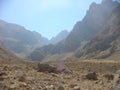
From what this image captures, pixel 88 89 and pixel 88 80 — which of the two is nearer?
pixel 88 89

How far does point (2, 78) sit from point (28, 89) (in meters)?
1.78

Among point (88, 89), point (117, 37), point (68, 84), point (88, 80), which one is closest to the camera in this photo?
point (88, 89)

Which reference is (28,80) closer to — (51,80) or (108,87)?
(51,80)

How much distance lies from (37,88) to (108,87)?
2899 mm

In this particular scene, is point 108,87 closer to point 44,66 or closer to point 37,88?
point 37,88

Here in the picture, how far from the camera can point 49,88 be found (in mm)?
10945

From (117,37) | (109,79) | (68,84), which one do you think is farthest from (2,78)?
(117,37)

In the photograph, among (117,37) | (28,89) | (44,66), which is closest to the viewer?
(28,89)

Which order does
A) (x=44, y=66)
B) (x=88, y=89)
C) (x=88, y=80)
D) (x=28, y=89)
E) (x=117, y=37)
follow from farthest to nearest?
(x=117, y=37) < (x=44, y=66) < (x=88, y=80) < (x=88, y=89) < (x=28, y=89)

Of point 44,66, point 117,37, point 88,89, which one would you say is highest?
point 117,37

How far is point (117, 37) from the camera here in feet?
655

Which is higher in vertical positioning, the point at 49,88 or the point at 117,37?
the point at 117,37

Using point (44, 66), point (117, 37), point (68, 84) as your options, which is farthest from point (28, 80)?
point (117, 37)

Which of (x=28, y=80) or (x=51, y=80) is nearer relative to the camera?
(x=28, y=80)
